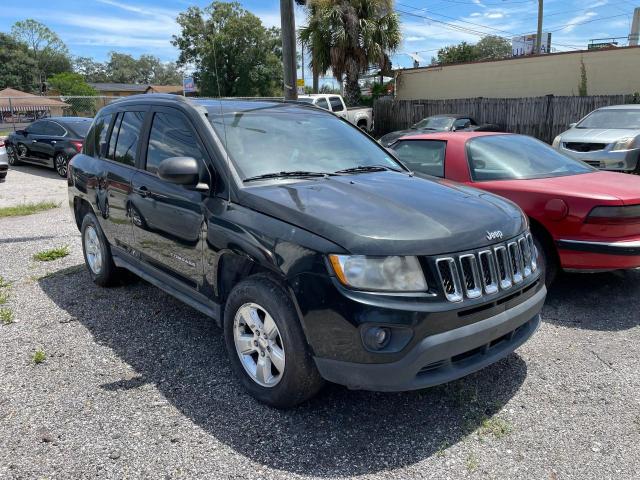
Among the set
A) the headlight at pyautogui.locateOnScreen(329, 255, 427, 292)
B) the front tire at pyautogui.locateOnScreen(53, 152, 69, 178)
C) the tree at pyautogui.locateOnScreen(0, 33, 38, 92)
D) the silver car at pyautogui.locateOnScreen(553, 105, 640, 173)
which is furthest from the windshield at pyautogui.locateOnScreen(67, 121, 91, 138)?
the tree at pyautogui.locateOnScreen(0, 33, 38, 92)

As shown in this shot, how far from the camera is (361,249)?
8.68 ft

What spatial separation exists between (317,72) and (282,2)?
1497cm

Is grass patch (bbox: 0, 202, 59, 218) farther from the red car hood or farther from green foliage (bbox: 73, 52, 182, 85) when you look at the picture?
green foliage (bbox: 73, 52, 182, 85)

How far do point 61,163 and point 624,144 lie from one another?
13.3 meters

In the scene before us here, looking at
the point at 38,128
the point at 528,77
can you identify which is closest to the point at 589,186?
the point at 38,128

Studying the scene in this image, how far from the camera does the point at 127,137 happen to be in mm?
4594

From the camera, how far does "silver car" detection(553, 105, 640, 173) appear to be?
389 inches

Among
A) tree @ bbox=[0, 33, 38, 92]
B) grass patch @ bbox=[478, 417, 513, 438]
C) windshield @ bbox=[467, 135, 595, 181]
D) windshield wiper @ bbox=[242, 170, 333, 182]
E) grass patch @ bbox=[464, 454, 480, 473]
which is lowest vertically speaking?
grass patch @ bbox=[478, 417, 513, 438]

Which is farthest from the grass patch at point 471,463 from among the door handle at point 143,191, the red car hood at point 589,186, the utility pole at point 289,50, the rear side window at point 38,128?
the rear side window at point 38,128

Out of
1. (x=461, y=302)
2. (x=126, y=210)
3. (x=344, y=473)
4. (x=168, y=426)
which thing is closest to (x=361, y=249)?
(x=461, y=302)

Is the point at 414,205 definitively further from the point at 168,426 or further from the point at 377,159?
the point at 168,426

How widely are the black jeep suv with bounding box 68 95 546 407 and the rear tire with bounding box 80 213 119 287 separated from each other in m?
0.75

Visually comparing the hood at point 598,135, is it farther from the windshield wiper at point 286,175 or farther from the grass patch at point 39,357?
the grass patch at point 39,357

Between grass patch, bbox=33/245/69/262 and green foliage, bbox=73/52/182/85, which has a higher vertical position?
green foliage, bbox=73/52/182/85
